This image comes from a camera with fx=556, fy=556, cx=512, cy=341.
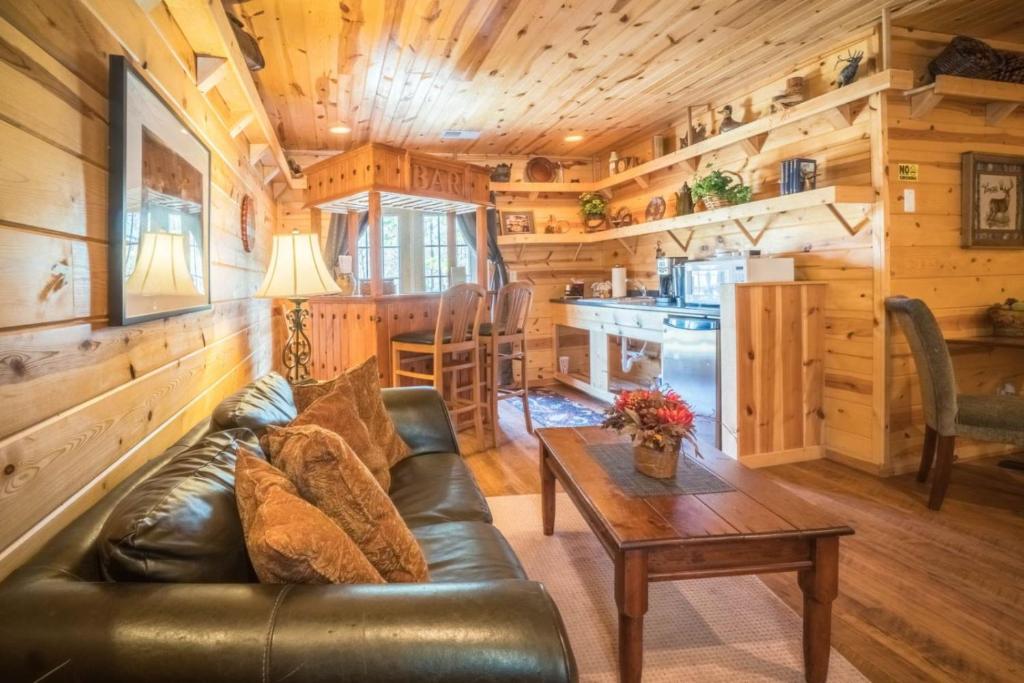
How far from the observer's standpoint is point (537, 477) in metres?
3.18

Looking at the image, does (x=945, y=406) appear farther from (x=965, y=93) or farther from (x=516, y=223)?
(x=516, y=223)

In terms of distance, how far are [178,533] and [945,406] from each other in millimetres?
3121

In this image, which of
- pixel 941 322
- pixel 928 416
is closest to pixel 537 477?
pixel 928 416

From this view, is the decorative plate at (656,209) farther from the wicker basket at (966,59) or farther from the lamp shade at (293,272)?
the lamp shade at (293,272)

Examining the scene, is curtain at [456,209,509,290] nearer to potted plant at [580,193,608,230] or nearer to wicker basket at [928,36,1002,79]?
potted plant at [580,193,608,230]

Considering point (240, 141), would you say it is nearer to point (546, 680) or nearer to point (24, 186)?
point (24, 186)

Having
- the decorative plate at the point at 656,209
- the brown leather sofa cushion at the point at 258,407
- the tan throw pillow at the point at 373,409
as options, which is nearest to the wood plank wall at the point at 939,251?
the decorative plate at the point at 656,209

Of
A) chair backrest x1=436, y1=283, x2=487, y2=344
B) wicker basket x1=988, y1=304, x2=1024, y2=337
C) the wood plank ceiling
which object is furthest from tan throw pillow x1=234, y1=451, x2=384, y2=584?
wicker basket x1=988, y1=304, x2=1024, y2=337

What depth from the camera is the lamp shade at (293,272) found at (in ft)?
9.00

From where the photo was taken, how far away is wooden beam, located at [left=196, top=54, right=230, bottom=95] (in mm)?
2182

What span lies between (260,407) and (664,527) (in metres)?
1.26

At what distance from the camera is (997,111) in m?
3.19

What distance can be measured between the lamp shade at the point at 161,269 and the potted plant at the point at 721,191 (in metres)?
3.31

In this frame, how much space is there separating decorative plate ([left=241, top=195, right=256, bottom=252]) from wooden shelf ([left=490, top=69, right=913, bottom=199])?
258 centimetres
